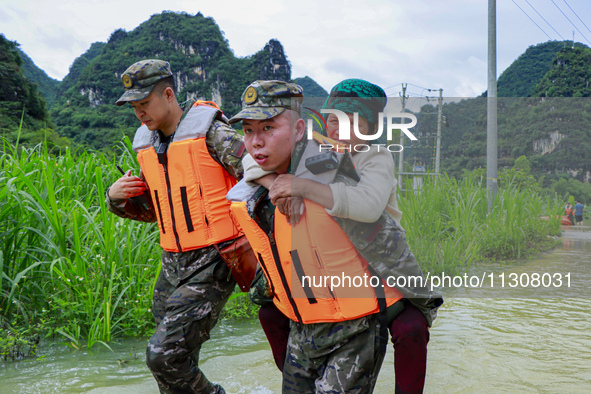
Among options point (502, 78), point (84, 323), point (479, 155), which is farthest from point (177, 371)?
point (502, 78)

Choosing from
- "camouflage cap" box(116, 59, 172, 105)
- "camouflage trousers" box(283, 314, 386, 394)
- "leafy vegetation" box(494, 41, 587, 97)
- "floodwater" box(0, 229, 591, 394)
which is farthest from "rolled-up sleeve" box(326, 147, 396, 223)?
"leafy vegetation" box(494, 41, 587, 97)

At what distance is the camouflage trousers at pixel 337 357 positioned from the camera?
1524mm

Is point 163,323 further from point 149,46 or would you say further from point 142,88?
point 149,46

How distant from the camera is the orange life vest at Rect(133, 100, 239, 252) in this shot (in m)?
2.33

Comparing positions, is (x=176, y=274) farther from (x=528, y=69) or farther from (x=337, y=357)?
(x=528, y=69)

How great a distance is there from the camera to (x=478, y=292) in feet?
19.4

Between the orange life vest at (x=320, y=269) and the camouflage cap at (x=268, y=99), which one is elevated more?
the camouflage cap at (x=268, y=99)

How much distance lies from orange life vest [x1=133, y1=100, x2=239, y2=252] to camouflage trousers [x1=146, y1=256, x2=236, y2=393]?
149 mm

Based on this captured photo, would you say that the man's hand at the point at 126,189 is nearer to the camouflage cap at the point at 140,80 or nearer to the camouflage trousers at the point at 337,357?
the camouflage cap at the point at 140,80

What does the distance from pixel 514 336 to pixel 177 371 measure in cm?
300

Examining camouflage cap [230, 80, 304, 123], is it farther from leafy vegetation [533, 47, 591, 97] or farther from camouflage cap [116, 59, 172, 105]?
leafy vegetation [533, 47, 591, 97]

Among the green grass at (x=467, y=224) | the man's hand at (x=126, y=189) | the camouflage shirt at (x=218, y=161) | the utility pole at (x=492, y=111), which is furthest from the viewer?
the utility pole at (x=492, y=111)

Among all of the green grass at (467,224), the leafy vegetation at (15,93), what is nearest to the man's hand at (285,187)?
the green grass at (467,224)

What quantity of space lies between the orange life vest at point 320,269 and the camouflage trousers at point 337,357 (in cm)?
4
